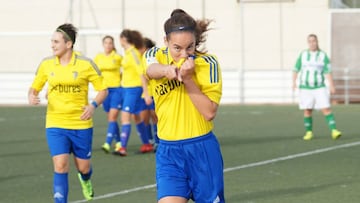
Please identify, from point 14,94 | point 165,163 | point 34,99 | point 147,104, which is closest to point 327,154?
point 147,104

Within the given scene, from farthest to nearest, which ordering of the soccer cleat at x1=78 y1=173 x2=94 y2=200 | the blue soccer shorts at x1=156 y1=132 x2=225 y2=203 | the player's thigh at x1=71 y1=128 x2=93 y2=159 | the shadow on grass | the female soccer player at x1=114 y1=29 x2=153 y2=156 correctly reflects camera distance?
the female soccer player at x1=114 y1=29 x2=153 y2=156, the shadow on grass, the soccer cleat at x1=78 y1=173 x2=94 y2=200, the player's thigh at x1=71 y1=128 x2=93 y2=159, the blue soccer shorts at x1=156 y1=132 x2=225 y2=203

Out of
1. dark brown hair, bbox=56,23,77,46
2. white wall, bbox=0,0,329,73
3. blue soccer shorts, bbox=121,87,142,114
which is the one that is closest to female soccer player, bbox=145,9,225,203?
dark brown hair, bbox=56,23,77,46

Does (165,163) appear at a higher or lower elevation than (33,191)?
higher

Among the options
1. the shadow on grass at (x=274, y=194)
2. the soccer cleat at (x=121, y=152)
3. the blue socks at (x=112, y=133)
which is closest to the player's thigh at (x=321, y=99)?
the blue socks at (x=112, y=133)

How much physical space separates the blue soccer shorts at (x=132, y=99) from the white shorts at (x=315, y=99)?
367 centimetres

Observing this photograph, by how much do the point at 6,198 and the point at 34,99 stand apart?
179 centimetres

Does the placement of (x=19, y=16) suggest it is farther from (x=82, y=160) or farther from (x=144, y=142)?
(x=82, y=160)

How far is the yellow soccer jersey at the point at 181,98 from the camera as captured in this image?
7.00 m

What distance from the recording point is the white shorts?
736 inches

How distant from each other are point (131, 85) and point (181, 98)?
31.4 feet

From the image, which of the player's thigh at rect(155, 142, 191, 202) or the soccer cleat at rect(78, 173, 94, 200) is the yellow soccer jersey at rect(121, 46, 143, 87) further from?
the player's thigh at rect(155, 142, 191, 202)

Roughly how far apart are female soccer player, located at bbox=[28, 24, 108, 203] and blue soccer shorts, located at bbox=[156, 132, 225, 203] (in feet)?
10.6

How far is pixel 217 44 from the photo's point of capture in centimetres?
3391

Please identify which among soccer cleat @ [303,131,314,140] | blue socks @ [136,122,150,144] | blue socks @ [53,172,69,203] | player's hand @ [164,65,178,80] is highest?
player's hand @ [164,65,178,80]
